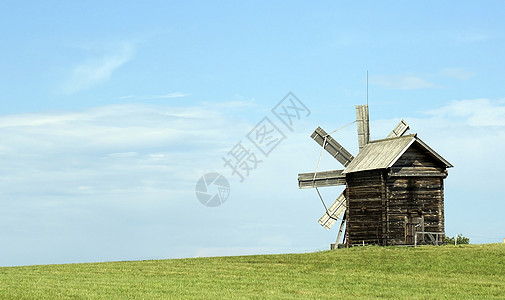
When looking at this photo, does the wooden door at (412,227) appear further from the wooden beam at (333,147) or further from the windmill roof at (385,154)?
the wooden beam at (333,147)

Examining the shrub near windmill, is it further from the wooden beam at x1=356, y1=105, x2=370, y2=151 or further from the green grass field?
the wooden beam at x1=356, y1=105, x2=370, y2=151

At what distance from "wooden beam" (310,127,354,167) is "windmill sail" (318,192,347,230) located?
8.01 feet

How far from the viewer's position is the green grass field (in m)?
25.2

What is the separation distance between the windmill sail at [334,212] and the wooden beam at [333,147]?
244 cm

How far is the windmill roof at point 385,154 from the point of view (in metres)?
42.3

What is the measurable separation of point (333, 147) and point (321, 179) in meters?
2.50

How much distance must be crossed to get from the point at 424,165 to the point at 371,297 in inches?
806

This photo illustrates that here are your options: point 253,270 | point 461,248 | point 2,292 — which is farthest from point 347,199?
point 2,292

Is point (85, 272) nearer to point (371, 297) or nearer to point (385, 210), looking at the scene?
point (371, 297)

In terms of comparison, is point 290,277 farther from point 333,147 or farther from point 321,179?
point 333,147

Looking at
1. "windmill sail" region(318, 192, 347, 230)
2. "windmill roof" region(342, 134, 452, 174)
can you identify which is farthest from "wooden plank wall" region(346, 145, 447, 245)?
"windmill sail" region(318, 192, 347, 230)

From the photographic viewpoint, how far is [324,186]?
47125 mm

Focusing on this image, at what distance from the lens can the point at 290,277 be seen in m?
30.5

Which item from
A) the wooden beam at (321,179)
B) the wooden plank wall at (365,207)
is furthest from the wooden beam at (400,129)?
the wooden plank wall at (365,207)
